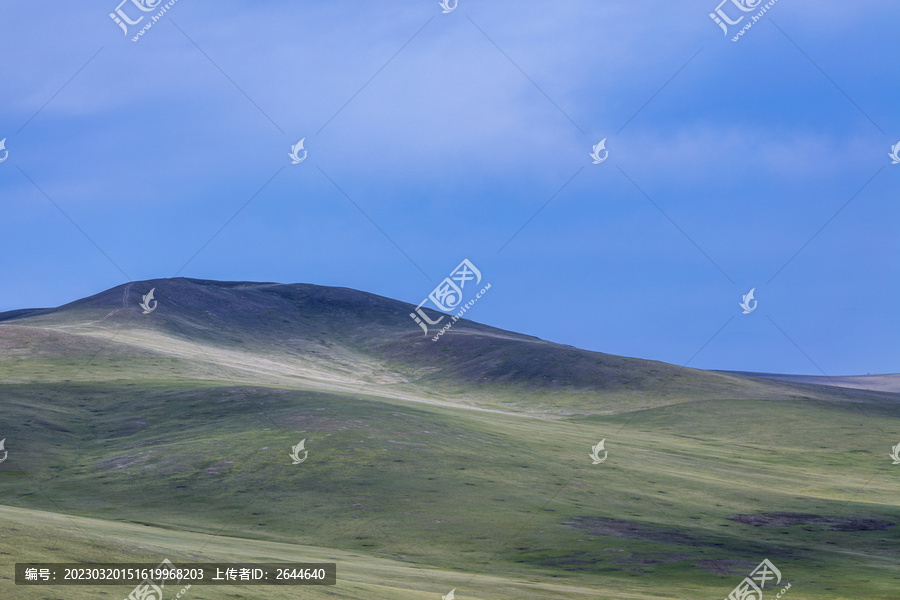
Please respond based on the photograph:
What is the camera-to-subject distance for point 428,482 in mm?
68125

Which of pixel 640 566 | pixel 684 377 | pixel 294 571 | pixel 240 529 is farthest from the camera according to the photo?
pixel 684 377

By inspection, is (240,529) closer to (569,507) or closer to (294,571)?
(294,571)

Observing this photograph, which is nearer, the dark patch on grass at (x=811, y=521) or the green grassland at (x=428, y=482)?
the green grassland at (x=428, y=482)

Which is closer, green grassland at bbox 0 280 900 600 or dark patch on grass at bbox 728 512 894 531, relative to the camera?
green grassland at bbox 0 280 900 600

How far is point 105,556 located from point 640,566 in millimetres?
32314

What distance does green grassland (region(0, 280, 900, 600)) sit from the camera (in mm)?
45438

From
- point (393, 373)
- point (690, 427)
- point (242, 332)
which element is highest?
point (242, 332)

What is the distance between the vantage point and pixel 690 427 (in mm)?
119938

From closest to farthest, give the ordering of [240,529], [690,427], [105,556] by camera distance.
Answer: [105,556], [240,529], [690,427]

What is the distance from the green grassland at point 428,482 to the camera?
149 ft

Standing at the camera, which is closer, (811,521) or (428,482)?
(811,521)

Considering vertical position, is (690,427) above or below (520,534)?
above

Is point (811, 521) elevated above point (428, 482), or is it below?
below

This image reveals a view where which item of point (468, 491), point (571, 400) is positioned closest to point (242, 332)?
point (571, 400)
